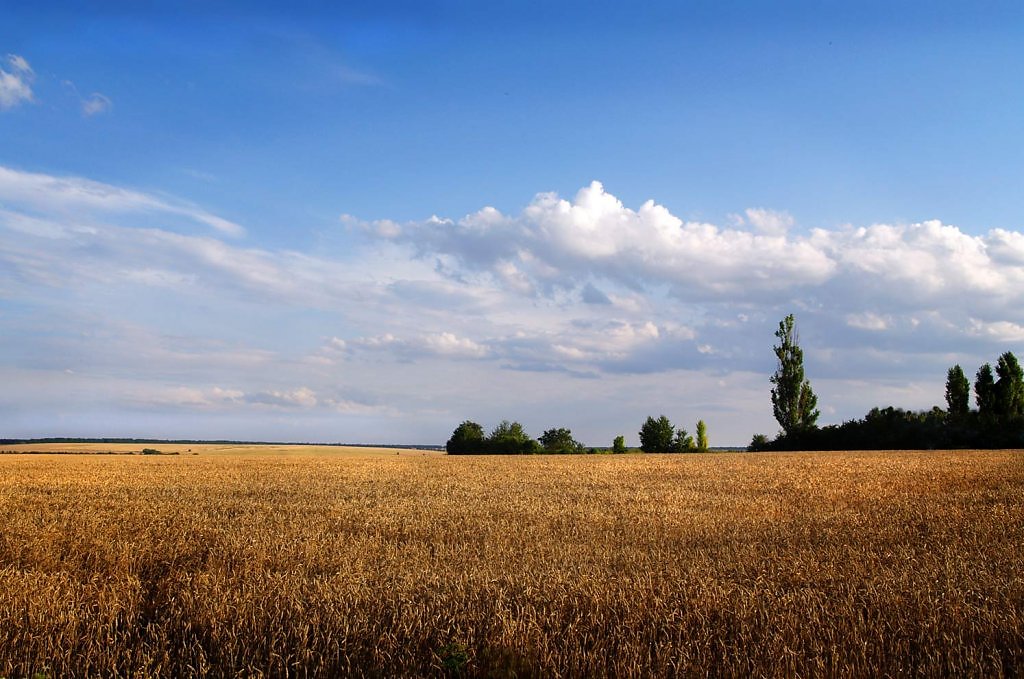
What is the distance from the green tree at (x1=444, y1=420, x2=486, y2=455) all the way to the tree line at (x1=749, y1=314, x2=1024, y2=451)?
3479cm

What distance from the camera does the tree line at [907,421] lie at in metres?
64.8

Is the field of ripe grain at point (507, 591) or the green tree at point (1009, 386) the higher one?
the green tree at point (1009, 386)

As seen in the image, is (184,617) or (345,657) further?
(184,617)

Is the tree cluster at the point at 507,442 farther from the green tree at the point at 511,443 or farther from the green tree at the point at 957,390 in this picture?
the green tree at the point at 957,390

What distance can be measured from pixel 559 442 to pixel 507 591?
92486 millimetres

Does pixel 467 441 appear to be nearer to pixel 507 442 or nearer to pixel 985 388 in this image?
pixel 507 442

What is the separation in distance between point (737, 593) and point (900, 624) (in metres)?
1.58

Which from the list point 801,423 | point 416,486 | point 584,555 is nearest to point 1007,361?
point 801,423

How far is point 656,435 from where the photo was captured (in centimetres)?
10038

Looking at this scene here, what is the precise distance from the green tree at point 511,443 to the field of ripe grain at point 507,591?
7358cm

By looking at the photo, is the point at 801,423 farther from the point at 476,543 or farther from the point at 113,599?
the point at 113,599

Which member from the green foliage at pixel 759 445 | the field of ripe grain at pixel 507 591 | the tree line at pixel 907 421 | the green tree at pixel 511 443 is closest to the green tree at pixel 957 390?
the tree line at pixel 907 421

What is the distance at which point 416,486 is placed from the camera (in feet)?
81.4

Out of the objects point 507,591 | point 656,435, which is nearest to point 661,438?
point 656,435
